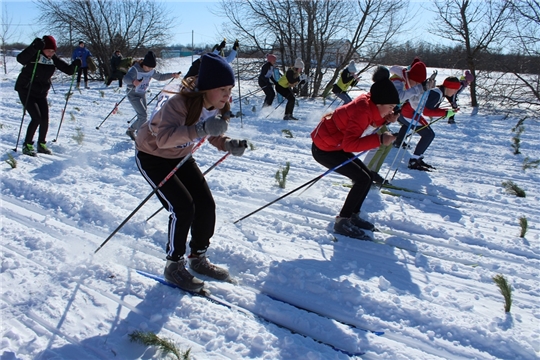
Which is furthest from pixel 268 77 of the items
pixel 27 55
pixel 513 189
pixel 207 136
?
pixel 207 136

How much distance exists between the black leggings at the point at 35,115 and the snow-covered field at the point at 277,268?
575mm

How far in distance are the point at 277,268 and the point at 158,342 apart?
123 centimetres

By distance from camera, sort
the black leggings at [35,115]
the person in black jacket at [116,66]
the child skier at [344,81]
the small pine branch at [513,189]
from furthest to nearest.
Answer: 1. the person in black jacket at [116,66]
2. the child skier at [344,81]
3. the black leggings at [35,115]
4. the small pine branch at [513,189]

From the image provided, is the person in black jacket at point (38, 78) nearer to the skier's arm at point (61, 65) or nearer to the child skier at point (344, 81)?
the skier's arm at point (61, 65)

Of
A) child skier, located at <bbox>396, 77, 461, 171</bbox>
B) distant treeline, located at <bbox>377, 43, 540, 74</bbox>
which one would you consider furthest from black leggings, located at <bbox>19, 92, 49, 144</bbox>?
distant treeline, located at <bbox>377, 43, 540, 74</bbox>

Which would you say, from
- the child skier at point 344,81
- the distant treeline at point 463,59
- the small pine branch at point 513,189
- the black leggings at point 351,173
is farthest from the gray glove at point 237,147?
the distant treeline at point 463,59

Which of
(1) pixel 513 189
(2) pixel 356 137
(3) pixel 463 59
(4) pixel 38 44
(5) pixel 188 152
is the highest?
(3) pixel 463 59

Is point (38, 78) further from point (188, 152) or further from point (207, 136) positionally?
point (207, 136)

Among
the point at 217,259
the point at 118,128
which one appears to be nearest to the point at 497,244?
the point at 217,259

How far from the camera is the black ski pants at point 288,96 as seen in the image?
10266mm

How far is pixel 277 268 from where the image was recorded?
3211 millimetres

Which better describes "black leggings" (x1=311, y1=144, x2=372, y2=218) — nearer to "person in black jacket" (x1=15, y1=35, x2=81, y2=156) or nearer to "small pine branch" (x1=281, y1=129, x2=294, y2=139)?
"small pine branch" (x1=281, y1=129, x2=294, y2=139)

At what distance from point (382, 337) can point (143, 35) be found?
21.9 metres

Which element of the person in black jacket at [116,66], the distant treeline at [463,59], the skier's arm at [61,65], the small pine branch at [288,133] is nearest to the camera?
the skier's arm at [61,65]
